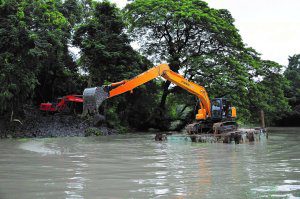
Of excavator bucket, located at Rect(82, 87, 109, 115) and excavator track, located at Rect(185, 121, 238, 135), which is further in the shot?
excavator track, located at Rect(185, 121, 238, 135)

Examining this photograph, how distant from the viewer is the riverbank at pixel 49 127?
2323 centimetres

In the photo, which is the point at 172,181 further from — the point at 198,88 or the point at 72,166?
the point at 198,88

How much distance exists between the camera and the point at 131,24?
33.2 m

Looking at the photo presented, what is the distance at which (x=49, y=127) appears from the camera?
24.8 metres

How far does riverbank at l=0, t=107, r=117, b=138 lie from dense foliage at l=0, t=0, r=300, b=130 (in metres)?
1.16

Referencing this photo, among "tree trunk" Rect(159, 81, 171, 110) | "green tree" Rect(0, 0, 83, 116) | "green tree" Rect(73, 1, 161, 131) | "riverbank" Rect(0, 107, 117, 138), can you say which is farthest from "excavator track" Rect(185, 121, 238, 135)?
"tree trunk" Rect(159, 81, 171, 110)

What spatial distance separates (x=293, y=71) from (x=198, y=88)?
39146 mm

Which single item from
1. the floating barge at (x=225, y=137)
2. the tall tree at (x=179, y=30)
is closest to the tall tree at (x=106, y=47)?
the tall tree at (x=179, y=30)

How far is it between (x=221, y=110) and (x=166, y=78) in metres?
3.62

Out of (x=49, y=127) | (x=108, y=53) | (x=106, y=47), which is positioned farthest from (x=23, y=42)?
(x=106, y=47)

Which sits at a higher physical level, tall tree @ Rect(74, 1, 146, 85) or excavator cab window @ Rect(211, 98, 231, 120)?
tall tree @ Rect(74, 1, 146, 85)

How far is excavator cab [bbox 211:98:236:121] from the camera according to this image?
20500 mm

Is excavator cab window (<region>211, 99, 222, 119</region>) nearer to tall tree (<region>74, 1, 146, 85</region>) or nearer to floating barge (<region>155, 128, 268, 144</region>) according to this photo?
floating barge (<region>155, 128, 268, 144</region>)

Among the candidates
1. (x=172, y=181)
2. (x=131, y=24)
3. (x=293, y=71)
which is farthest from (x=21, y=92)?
(x=293, y=71)
